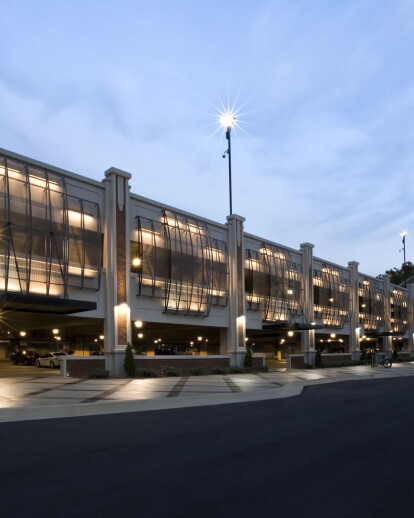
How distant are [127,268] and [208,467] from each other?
22523 mm

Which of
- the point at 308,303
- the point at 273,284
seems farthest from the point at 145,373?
the point at 308,303

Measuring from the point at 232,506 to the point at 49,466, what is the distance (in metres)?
3.18

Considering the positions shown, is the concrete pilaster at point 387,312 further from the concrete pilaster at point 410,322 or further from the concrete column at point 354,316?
the concrete column at point 354,316

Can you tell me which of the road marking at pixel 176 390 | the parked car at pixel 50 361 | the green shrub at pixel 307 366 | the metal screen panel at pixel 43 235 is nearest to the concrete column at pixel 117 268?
the metal screen panel at pixel 43 235

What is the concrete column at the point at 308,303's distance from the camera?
148 ft

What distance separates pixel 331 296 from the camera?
5084cm

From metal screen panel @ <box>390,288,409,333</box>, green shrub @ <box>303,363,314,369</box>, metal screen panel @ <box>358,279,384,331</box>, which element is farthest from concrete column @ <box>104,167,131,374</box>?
metal screen panel @ <box>390,288,409,333</box>

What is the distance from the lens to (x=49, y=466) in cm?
739

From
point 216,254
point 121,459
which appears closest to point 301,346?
point 216,254

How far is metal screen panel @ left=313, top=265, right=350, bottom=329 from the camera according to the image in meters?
48.9

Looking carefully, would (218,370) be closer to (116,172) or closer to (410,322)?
(116,172)

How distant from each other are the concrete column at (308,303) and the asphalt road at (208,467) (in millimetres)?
32742

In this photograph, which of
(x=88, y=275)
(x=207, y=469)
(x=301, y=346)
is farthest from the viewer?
(x=301, y=346)

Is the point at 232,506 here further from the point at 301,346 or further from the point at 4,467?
the point at 301,346
